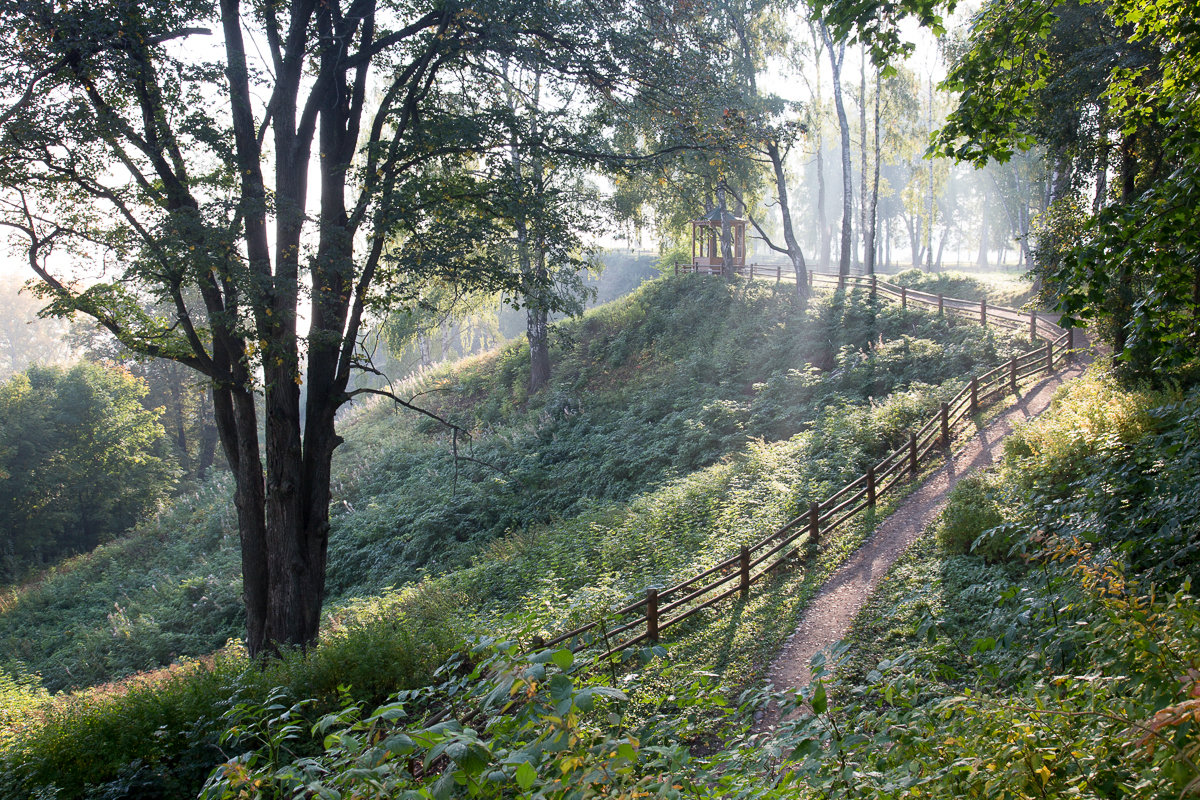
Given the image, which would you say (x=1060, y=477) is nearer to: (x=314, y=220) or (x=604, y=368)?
(x=314, y=220)

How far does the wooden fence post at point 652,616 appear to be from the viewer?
8070 millimetres

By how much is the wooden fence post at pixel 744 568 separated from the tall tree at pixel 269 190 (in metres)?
5.11

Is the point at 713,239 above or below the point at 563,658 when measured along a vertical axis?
above

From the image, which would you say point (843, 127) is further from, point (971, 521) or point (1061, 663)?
point (1061, 663)

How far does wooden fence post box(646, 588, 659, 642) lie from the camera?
8.07m

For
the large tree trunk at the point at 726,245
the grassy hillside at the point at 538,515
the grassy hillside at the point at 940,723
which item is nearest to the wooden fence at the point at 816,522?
the grassy hillside at the point at 538,515

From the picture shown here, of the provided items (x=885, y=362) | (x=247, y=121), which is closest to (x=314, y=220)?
(x=247, y=121)

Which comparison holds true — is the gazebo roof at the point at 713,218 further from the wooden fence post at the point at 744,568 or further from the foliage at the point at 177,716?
the foliage at the point at 177,716

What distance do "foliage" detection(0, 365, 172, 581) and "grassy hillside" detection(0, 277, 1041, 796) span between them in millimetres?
5181

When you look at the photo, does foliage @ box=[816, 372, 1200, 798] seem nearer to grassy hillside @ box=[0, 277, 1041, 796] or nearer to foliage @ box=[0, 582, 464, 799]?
grassy hillside @ box=[0, 277, 1041, 796]

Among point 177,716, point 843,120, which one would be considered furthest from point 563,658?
point 843,120

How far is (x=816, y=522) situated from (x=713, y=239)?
21.3m

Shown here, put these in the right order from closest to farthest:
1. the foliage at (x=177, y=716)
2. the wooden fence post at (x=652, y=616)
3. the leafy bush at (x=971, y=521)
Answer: the foliage at (x=177, y=716) < the wooden fence post at (x=652, y=616) < the leafy bush at (x=971, y=521)

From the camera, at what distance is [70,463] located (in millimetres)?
26125
